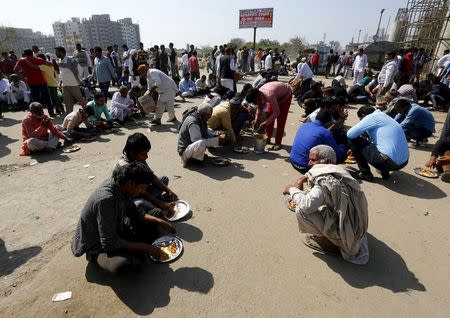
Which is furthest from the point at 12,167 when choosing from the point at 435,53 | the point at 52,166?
the point at 435,53

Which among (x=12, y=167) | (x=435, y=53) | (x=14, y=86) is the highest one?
(x=435, y=53)

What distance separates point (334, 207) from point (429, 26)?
19.9 meters

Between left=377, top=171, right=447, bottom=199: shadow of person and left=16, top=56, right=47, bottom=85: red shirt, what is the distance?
31.6 ft

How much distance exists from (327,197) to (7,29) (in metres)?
54.2

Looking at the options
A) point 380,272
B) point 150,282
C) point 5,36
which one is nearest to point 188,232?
point 150,282

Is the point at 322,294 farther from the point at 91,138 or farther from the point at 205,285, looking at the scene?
the point at 91,138

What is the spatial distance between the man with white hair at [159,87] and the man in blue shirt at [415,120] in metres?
5.81

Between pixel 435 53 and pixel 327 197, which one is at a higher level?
pixel 435 53

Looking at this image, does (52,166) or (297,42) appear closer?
(52,166)

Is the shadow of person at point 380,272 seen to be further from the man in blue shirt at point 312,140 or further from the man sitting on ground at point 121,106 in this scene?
the man sitting on ground at point 121,106

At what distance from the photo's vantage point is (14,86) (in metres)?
10.1

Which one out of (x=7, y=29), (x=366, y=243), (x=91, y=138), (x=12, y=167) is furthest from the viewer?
(x=7, y=29)

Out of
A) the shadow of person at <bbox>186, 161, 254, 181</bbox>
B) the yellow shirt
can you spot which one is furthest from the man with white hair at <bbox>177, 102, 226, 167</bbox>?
the yellow shirt

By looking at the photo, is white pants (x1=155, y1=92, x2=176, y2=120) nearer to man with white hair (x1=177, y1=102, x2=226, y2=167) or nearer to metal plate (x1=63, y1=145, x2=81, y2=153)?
metal plate (x1=63, y1=145, x2=81, y2=153)
